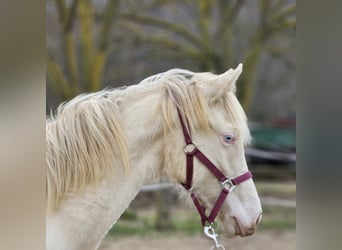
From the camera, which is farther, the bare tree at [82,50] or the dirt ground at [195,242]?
the dirt ground at [195,242]

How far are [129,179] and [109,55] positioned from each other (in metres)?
2.72

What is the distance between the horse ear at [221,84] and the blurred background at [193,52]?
2.39 m

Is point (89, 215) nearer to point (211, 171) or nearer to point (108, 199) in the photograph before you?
point (108, 199)

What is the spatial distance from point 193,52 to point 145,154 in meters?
2.68

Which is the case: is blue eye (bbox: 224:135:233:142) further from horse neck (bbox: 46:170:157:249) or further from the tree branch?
the tree branch

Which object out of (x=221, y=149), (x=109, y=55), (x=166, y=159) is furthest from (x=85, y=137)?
(x=109, y=55)

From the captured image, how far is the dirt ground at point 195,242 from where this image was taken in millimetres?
3988

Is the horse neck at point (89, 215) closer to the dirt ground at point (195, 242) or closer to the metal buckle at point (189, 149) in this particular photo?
the metal buckle at point (189, 149)

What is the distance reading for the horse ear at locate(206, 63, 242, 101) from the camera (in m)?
1.36

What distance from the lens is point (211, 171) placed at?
4.50 feet

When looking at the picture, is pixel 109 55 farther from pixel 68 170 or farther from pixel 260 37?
pixel 68 170

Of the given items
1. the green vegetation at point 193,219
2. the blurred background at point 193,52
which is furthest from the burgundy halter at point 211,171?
the green vegetation at point 193,219

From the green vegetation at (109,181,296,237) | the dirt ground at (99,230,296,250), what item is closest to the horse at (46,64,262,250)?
the dirt ground at (99,230,296,250)

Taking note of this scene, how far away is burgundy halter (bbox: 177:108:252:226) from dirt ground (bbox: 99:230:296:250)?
2.62 m
